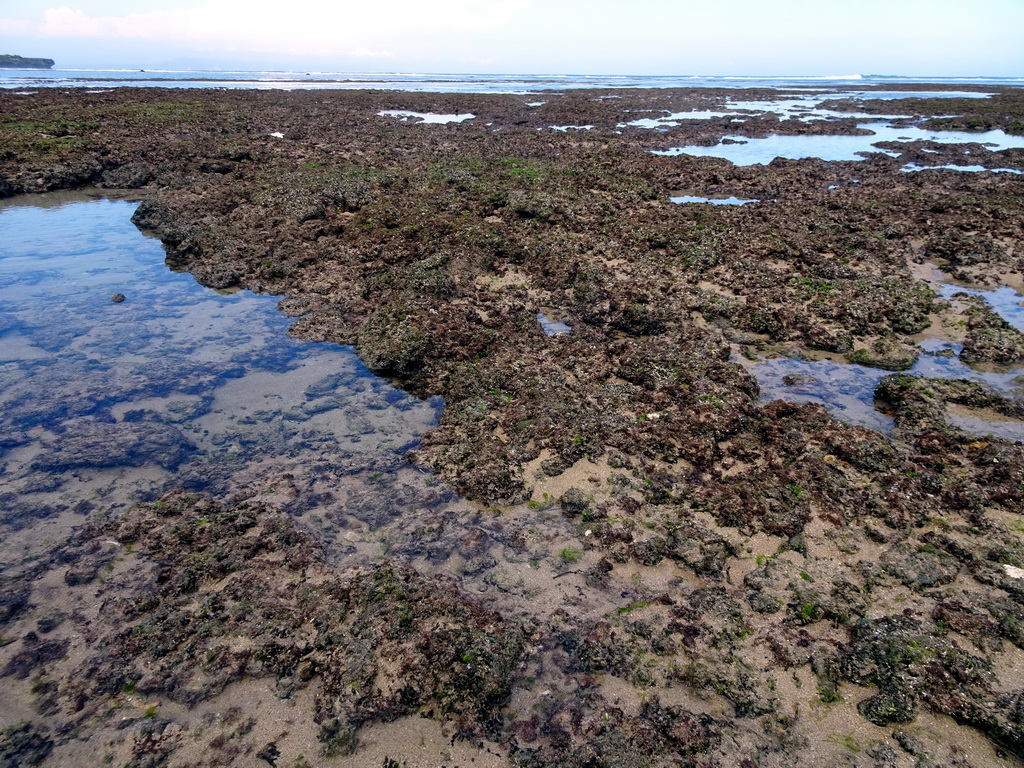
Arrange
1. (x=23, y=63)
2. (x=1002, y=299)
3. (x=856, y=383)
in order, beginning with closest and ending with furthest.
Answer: (x=856, y=383) < (x=1002, y=299) < (x=23, y=63)

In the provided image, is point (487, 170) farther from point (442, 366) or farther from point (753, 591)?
point (753, 591)

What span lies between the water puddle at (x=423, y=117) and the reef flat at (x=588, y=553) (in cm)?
3020

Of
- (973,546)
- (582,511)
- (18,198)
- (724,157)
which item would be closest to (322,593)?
(582,511)

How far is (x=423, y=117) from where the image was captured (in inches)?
1689

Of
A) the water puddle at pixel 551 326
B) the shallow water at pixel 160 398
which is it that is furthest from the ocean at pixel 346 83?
the water puddle at pixel 551 326

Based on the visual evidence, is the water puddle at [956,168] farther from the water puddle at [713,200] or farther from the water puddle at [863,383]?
the water puddle at [863,383]

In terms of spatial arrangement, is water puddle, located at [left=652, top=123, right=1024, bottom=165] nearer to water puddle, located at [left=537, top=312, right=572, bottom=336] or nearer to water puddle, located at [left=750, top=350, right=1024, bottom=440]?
water puddle, located at [left=750, top=350, right=1024, bottom=440]

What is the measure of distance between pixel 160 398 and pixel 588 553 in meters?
7.71

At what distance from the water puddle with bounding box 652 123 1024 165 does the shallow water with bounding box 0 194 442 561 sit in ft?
78.4

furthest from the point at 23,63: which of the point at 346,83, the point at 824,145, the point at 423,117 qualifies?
the point at 824,145

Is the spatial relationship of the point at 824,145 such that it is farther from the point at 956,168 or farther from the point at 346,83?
the point at 346,83

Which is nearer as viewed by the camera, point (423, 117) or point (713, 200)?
point (713, 200)

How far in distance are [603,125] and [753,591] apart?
3874 cm

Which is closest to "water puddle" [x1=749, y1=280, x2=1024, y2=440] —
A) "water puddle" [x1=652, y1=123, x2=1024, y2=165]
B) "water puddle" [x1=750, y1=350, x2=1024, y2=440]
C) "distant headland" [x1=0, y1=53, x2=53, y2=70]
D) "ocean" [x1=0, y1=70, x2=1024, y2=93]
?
"water puddle" [x1=750, y1=350, x2=1024, y2=440]
